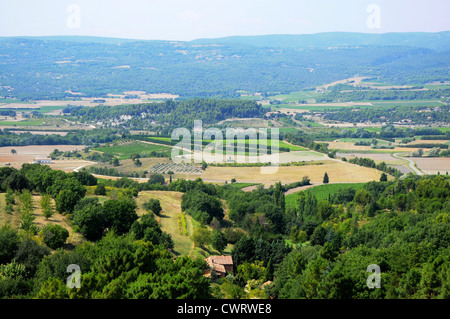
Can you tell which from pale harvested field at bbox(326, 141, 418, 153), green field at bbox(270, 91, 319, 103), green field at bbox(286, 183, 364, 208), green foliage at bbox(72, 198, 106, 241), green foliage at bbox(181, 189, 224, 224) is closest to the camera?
green foliage at bbox(72, 198, 106, 241)

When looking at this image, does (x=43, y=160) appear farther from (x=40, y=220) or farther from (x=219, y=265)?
(x=219, y=265)

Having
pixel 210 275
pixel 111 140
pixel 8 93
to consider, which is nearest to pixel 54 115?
pixel 111 140

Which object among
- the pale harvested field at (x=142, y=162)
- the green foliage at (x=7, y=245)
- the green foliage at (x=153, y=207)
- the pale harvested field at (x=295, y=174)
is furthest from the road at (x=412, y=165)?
the green foliage at (x=7, y=245)

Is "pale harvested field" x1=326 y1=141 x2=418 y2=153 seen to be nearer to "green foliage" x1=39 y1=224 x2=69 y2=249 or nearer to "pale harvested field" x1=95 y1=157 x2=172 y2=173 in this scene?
"pale harvested field" x1=95 y1=157 x2=172 y2=173

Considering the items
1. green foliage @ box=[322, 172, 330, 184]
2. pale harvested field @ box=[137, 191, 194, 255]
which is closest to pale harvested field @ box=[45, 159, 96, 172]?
pale harvested field @ box=[137, 191, 194, 255]

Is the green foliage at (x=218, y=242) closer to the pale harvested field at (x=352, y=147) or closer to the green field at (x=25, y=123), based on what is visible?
the pale harvested field at (x=352, y=147)

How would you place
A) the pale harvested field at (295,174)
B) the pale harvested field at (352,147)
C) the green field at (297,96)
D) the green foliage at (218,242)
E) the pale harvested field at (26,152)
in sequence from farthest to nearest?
the green field at (297,96), the pale harvested field at (352,147), the pale harvested field at (26,152), the pale harvested field at (295,174), the green foliage at (218,242)
